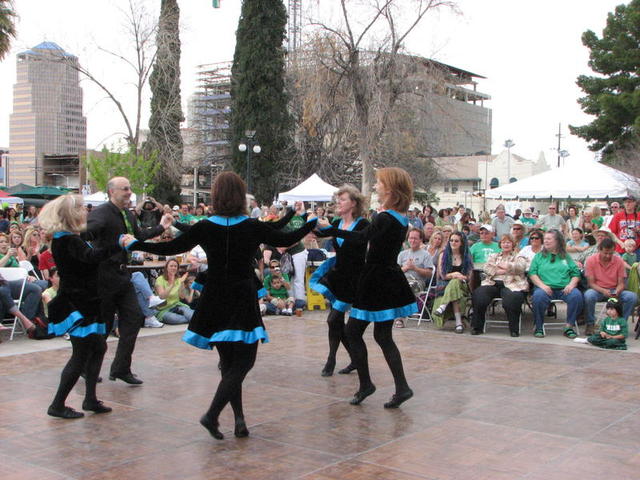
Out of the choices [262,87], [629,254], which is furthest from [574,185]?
[262,87]

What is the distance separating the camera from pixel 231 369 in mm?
4609

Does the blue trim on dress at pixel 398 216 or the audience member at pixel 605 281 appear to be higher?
the blue trim on dress at pixel 398 216

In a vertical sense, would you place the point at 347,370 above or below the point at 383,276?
below

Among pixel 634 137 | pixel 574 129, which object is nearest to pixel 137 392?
pixel 634 137

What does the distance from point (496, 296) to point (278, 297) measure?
11.4 ft

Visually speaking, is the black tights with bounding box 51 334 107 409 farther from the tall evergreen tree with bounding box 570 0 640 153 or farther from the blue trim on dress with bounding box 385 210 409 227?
the tall evergreen tree with bounding box 570 0 640 153

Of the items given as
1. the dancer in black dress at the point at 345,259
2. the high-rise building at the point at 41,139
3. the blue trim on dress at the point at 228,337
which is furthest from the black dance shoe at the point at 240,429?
the high-rise building at the point at 41,139

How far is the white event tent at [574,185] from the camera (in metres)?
15.4

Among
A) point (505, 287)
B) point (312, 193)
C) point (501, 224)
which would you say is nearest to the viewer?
point (505, 287)

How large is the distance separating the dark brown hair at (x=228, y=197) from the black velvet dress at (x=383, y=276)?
92 centimetres

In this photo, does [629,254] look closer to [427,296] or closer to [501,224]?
[427,296]

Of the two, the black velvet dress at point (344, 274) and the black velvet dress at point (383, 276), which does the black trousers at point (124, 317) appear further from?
the black velvet dress at point (383, 276)

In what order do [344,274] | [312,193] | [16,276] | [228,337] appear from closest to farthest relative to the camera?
[228,337] < [344,274] < [16,276] < [312,193]

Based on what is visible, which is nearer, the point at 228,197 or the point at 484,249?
the point at 228,197
